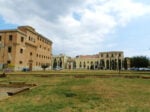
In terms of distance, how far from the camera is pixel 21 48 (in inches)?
2569

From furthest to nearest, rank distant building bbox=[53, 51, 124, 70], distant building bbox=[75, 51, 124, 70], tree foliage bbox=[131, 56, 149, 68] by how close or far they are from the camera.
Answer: distant building bbox=[75, 51, 124, 70] → distant building bbox=[53, 51, 124, 70] → tree foliage bbox=[131, 56, 149, 68]

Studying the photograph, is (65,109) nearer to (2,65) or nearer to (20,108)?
(20,108)

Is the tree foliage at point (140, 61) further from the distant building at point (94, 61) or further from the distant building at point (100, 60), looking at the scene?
the distant building at point (100, 60)

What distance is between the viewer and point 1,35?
6362 centimetres

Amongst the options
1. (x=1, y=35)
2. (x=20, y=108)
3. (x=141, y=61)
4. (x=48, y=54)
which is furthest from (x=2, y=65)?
(x=141, y=61)

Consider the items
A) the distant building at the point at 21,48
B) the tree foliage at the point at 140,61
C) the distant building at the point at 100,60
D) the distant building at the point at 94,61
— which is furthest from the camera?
the distant building at the point at 100,60

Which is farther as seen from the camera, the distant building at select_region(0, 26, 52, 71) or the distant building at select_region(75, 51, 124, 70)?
the distant building at select_region(75, 51, 124, 70)

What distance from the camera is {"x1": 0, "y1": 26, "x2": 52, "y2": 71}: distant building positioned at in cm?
6203

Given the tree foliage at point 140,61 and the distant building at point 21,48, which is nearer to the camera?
the distant building at point 21,48

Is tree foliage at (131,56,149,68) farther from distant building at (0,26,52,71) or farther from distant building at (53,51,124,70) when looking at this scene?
distant building at (0,26,52,71)

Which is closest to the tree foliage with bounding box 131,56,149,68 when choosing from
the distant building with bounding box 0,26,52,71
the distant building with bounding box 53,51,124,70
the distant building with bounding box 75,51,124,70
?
the distant building with bounding box 53,51,124,70

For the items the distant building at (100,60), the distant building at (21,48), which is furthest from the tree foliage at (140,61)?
the distant building at (21,48)

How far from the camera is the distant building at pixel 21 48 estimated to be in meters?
62.0

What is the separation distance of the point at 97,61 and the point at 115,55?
46.2 feet
